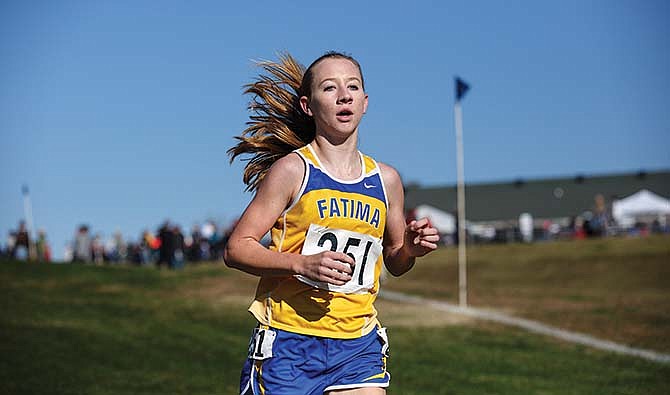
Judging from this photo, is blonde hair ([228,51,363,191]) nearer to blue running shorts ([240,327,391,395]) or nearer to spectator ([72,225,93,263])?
blue running shorts ([240,327,391,395])

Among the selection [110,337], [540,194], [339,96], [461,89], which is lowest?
[110,337]

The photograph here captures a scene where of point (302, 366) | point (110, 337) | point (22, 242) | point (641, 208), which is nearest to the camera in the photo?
point (302, 366)

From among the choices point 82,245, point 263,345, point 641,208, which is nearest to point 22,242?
point 82,245

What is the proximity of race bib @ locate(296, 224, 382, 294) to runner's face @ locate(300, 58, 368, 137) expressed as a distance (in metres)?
0.54

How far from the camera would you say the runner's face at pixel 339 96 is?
15.5ft

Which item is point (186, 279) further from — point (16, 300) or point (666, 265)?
point (666, 265)

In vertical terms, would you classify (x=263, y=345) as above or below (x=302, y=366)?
above

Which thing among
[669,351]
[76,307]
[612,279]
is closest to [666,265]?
[612,279]

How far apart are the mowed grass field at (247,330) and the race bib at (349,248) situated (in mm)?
6400

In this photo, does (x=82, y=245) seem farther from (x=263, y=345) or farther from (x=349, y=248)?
(x=349, y=248)

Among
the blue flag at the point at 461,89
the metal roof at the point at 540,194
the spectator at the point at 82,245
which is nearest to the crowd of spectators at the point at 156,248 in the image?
the spectator at the point at 82,245

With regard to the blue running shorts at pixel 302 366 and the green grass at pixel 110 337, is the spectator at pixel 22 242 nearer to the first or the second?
the green grass at pixel 110 337

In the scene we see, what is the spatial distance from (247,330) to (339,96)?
14164mm

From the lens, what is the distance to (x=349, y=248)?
15.4 ft
